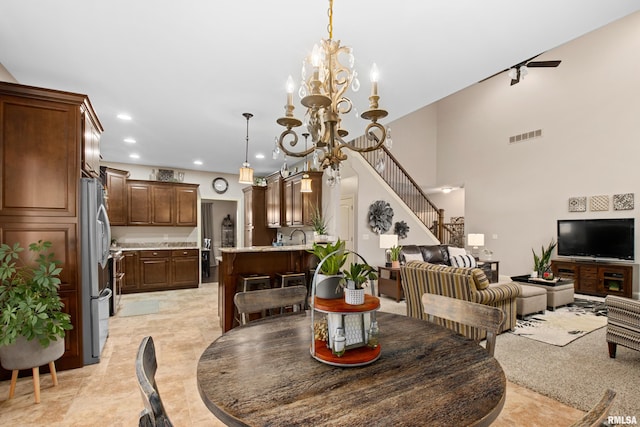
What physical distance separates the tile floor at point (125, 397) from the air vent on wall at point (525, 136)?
6.74m

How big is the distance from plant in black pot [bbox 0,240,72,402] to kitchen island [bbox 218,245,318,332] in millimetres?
1563

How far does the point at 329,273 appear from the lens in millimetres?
1392

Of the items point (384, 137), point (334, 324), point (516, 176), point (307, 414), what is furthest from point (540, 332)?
point (516, 176)

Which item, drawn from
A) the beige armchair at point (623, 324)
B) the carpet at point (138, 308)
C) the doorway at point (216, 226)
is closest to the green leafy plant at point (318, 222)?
the carpet at point (138, 308)

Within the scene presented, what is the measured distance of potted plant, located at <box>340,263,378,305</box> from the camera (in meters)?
1.28

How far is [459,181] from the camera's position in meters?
9.14

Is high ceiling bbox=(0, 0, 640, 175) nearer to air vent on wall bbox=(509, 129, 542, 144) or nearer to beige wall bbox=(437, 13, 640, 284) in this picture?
beige wall bbox=(437, 13, 640, 284)

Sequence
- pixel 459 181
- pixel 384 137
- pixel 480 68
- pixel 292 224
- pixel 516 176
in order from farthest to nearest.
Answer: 1. pixel 459 181
2. pixel 516 176
3. pixel 292 224
4. pixel 480 68
5. pixel 384 137

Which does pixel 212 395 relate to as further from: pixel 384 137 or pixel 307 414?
pixel 384 137

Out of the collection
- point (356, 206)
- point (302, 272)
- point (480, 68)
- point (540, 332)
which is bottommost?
point (540, 332)

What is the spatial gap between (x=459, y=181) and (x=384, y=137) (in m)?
8.14

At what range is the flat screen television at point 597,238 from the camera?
581 cm

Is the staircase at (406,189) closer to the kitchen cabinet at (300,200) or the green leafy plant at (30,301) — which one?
the kitchen cabinet at (300,200)

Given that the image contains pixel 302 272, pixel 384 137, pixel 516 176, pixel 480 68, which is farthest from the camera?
pixel 516 176
